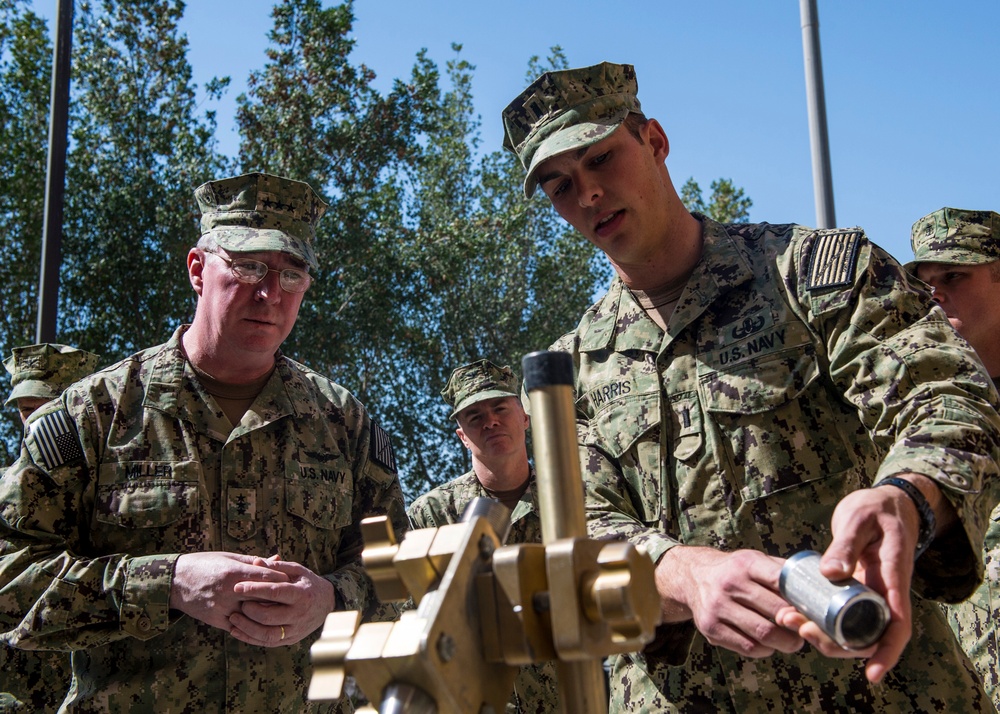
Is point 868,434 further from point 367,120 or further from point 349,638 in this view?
point 367,120

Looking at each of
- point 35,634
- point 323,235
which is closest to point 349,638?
point 35,634

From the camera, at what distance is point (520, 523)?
19.1 feet

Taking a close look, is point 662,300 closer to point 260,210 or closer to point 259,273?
point 259,273

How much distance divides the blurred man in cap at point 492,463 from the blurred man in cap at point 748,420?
9.78 feet

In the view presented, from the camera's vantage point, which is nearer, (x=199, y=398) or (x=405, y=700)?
(x=405, y=700)

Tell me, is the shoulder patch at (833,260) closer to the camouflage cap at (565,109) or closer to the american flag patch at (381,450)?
the camouflage cap at (565,109)

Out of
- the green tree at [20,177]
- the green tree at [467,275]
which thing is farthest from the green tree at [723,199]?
the green tree at [20,177]

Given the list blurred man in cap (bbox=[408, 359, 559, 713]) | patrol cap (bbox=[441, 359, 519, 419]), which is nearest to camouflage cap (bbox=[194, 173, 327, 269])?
blurred man in cap (bbox=[408, 359, 559, 713])

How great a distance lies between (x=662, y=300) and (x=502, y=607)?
70.1 inches

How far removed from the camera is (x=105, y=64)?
57.6 feet

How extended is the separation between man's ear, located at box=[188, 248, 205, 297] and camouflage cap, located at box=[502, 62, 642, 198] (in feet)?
5.04

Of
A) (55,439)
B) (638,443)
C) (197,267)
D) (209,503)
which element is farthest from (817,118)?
(55,439)

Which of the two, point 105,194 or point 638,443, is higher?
point 105,194

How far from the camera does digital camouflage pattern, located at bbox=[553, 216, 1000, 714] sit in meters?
2.13
